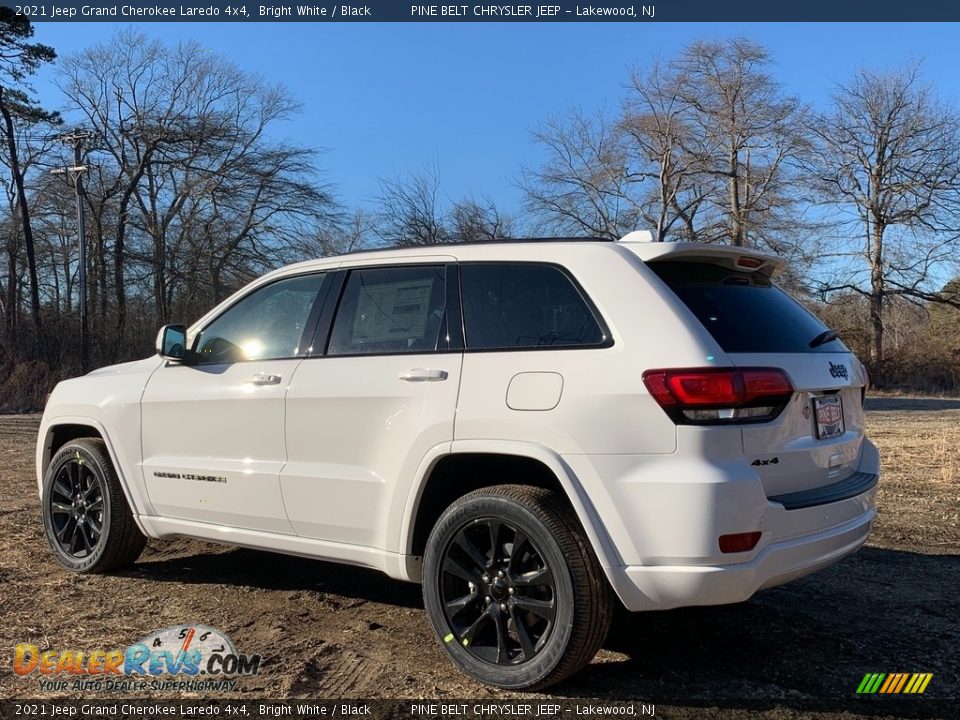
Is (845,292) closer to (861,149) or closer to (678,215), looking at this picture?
(861,149)

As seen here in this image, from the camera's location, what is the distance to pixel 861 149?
3791cm

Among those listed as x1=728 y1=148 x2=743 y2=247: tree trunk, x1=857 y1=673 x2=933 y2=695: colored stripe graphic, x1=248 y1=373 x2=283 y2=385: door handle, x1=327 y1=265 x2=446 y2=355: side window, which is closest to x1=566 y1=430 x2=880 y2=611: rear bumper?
x1=857 y1=673 x2=933 y2=695: colored stripe graphic

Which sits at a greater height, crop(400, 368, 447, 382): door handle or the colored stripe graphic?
crop(400, 368, 447, 382): door handle

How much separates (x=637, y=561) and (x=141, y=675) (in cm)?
219

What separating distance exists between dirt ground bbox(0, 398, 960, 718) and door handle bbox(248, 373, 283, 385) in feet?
3.98

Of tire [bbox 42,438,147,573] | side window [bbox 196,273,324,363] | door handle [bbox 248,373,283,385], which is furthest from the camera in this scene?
tire [bbox 42,438,147,573]

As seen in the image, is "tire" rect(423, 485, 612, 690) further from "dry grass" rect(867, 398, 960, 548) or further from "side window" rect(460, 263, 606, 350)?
"dry grass" rect(867, 398, 960, 548)

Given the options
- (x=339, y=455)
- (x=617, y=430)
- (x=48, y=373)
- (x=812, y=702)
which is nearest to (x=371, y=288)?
(x=339, y=455)

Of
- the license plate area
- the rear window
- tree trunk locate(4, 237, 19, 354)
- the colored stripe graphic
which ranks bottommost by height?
the colored stripe graphic

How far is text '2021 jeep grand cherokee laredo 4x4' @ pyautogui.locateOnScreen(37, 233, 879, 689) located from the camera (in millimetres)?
3066

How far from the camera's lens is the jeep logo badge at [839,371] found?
3580 mm

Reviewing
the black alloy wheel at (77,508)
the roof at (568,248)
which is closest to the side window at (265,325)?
the roof at (568,248)

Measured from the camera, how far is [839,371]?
11.9 ft

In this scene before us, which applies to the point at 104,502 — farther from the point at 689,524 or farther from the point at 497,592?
the point at 689,524
